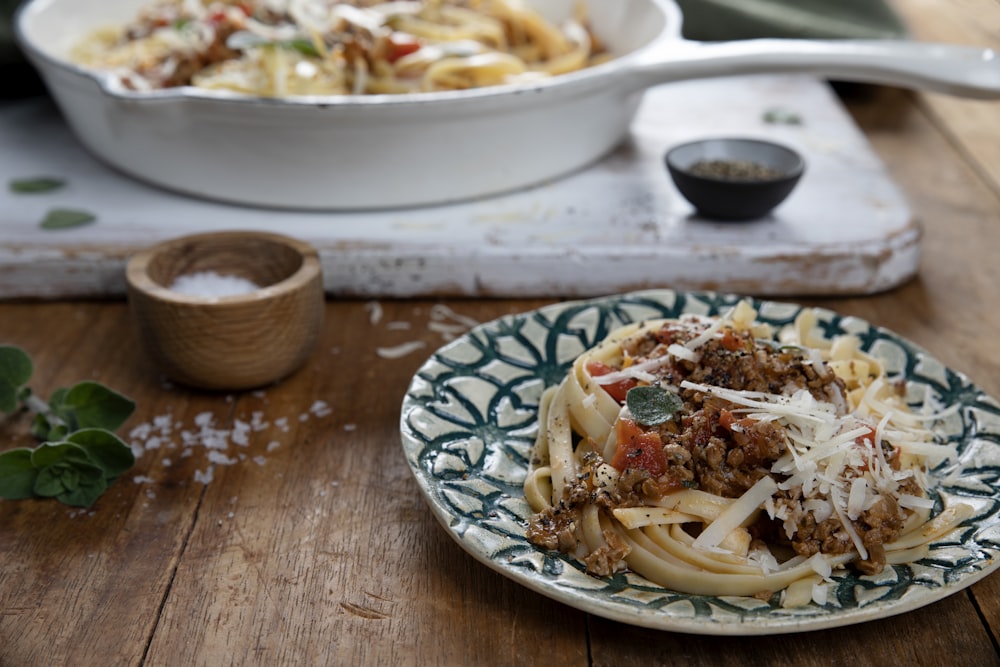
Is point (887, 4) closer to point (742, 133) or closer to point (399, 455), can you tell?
point (742, 133)

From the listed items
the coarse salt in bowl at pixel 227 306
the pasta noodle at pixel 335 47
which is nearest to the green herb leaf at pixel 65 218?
the pasta noodle at pixel 335 47

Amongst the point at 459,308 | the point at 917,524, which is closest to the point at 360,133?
the point at 459,308

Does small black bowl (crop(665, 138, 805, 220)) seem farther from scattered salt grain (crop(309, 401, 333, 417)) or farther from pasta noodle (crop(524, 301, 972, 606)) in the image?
scattered salt grain (crop(309, 401, 333, 417))

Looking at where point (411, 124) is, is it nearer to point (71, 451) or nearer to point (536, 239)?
point (536, 239)

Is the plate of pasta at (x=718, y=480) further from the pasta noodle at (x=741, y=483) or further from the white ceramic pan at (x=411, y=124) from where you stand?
the white ceramic pan at (x=411, y=124)

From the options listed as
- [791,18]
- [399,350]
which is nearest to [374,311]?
[399,350]
